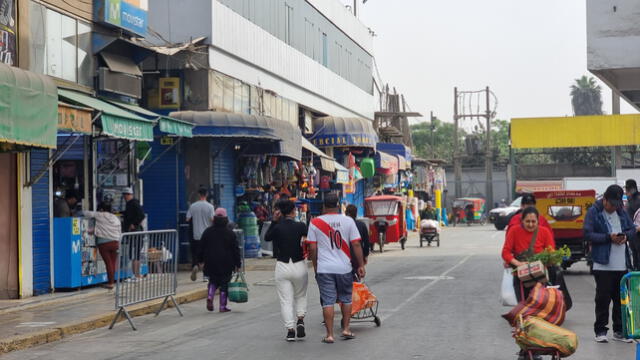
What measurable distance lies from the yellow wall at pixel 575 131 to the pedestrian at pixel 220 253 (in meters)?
44.9

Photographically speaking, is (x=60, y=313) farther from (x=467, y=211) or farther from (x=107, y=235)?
(x=467, y=211)

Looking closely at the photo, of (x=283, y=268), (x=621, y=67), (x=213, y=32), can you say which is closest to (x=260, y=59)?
(x=213, y=32)

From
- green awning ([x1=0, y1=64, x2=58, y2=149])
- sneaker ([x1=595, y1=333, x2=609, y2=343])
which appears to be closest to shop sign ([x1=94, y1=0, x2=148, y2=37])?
green awning ([x1=0, y1=64, x2=58, y2=149])

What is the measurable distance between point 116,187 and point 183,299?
16.4 ft

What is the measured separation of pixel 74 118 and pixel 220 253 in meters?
3.54

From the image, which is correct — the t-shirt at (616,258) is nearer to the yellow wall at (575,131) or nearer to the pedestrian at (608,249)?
the pedestrian at (608,249)

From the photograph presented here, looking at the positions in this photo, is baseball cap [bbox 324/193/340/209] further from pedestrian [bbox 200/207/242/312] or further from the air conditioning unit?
the air conditioning unit

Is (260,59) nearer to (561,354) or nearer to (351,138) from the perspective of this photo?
(351,138)

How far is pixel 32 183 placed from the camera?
1759 centimetres

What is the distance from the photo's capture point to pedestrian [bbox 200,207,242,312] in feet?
51.5

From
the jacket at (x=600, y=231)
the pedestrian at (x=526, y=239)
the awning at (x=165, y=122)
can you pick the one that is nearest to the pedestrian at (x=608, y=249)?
the jacket at (x=600, y=231)

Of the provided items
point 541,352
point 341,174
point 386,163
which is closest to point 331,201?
point 541,352

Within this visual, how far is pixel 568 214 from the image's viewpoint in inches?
910

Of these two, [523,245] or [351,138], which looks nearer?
[523,245]
